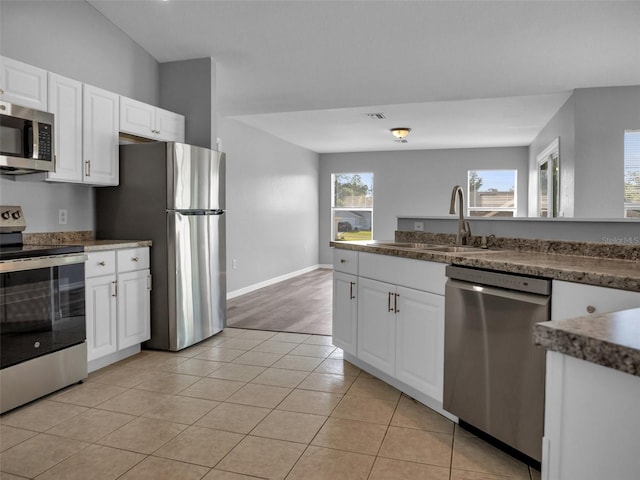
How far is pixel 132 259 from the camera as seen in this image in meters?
3.44

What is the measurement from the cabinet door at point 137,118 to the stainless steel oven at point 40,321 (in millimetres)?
1254

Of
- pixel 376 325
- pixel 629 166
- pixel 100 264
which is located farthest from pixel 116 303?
pixel 629 166

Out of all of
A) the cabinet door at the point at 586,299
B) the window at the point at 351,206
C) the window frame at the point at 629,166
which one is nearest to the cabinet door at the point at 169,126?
the cabinet door at the point at 586,299

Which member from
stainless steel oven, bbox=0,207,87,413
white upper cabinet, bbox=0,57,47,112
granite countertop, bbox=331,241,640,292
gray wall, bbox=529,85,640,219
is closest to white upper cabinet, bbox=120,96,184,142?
white upper cabinet, bbox=0,57,47,112

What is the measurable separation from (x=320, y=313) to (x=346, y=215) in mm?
4959

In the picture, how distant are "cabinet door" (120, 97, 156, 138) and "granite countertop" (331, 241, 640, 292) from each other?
7.95 ft

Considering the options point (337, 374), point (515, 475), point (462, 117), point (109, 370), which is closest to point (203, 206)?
point (109, 370)

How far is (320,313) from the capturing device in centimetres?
514

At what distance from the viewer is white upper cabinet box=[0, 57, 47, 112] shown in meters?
2.67

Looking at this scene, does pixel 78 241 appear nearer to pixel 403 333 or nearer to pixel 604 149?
pixel 403 333

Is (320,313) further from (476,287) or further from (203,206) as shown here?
(476,287)

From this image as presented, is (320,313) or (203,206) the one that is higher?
(203,206)

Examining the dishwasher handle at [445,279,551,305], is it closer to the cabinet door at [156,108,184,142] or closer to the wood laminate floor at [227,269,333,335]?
the wood laminate floor at [227,269,333,335]

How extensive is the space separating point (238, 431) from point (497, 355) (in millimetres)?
1271
